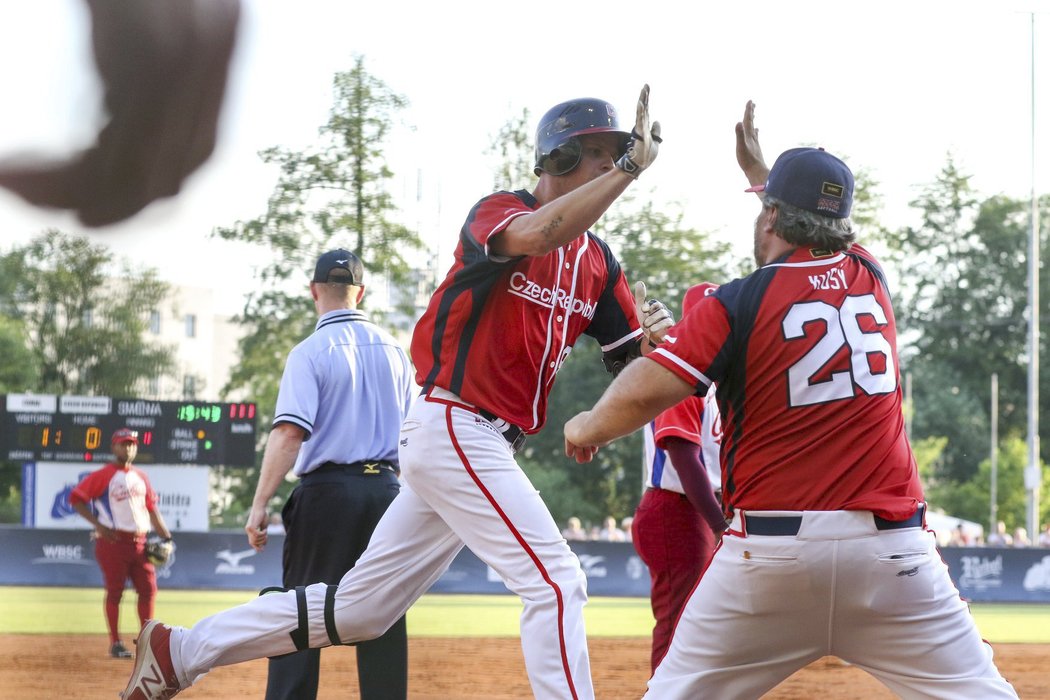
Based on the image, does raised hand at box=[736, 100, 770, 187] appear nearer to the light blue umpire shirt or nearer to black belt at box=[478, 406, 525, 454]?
black belt at box=[478, 406, 525, 454]

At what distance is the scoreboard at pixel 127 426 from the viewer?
23.2 meters

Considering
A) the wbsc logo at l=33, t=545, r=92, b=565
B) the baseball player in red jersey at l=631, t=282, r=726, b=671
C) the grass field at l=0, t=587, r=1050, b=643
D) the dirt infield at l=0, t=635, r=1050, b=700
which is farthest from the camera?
the wbsc logo at l=33, t=545, r=92, b=565

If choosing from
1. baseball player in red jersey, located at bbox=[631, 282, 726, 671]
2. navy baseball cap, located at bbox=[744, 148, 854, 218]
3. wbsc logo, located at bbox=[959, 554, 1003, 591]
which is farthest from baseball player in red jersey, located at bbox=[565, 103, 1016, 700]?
wbsc logo, located at bbox=[959, 554, 1003, 591]

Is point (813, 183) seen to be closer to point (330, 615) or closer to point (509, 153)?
point (330, 615)

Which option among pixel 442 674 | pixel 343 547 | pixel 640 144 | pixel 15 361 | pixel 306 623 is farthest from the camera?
pixel 15 361

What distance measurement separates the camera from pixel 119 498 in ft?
41.4

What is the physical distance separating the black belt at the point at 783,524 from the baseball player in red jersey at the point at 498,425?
95 cm

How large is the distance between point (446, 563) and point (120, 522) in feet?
27.6

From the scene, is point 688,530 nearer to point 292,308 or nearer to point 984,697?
point 984,697

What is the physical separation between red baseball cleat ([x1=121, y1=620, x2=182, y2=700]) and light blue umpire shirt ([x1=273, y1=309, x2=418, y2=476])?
1170 mm

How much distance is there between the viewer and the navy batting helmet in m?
4.86

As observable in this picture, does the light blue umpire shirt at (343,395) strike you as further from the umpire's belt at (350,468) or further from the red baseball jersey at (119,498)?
the red baseball jersey at (119,498)

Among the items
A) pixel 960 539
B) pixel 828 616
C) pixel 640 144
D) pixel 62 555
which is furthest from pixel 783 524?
pixel 960 539

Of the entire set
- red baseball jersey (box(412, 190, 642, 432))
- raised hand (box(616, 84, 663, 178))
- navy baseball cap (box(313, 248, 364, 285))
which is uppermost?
raised hand (box(616, 84, 663, 178))
